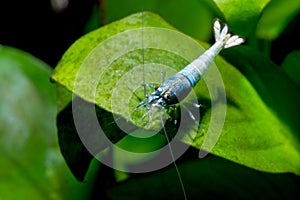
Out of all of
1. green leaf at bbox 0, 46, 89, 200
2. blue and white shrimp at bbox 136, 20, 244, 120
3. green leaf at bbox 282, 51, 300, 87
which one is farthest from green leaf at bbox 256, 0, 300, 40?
green leaf at bbox 0, 46, 89, 200

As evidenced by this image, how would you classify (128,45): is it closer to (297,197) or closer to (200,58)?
(200,58)

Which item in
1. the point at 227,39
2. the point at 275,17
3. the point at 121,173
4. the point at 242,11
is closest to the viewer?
the point at 242,11

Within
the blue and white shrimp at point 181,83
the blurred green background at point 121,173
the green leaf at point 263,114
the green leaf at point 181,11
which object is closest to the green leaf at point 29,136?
the blurred green background at point 121,173

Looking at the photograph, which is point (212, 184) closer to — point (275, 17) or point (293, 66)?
point (293, 66)

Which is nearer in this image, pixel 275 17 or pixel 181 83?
pixel 181 83

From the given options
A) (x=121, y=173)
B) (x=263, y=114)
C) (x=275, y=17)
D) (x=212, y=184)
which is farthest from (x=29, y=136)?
(x=275, y=17)

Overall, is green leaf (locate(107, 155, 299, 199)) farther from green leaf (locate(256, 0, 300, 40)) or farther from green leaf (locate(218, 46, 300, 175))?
green leaf (locate(256, 0, 300, 40))
